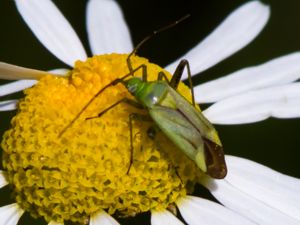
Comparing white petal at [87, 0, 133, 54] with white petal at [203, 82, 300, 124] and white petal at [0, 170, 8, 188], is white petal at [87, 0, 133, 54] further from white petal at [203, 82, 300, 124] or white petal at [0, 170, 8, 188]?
white petal at [0, 170, 8, 188]

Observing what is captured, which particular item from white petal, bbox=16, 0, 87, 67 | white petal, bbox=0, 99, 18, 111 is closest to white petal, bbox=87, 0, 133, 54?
white petal, bbox=16, 0, 87, 67

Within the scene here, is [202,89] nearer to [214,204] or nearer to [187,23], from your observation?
[214,204]

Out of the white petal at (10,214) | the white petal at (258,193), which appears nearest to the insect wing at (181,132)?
the white petal at (258,193)

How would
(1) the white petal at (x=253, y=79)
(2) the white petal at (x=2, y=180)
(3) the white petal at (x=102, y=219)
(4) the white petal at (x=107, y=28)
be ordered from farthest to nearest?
(4) the white petal at (x=107, y=28) → (1) the white petal at (x=253, y=79) → (2) the white petal at (x=2, y=180) → (3) the white petal at (x=102, y=219)

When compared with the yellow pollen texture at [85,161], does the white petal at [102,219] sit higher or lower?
lower

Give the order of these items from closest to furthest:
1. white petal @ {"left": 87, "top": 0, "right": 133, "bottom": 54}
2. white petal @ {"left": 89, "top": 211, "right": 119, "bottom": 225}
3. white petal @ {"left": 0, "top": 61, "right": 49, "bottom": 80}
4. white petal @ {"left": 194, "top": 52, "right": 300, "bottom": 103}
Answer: white petal @ {"left": 89, "top": 211, "right": 119, "bottom": 225} < white petal @ {"left": 0, "top": 61, "right": 49, "bottom": 80} < white petal @ {"left": 194, "top": 52, "right": 300, "bottom": 103} < white petal @ {"left": 87, "top": 0, "right": 133, "bottom": 54}

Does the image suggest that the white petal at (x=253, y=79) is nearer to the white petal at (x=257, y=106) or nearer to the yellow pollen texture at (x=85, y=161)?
the white petal at (x=257, y=106)

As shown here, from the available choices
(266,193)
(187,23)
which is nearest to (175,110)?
(266,193)
